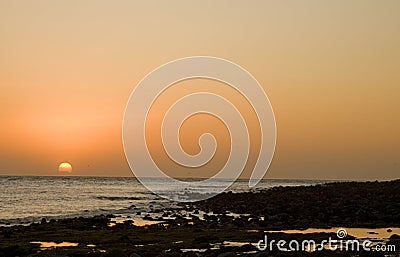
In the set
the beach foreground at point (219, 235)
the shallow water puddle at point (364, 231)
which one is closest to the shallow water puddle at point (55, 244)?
the beach foreground at point (219, 235)

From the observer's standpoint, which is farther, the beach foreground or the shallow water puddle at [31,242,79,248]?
the shallow water puddle at [31,242,79,248]

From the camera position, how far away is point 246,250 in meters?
19.9

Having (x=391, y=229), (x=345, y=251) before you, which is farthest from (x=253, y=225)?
(x=345, y=251)

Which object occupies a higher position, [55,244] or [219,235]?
[219,235]

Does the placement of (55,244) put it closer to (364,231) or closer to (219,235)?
(219,235)

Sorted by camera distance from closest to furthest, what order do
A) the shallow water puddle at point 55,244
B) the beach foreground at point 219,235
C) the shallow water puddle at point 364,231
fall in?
the beach foreground at point 219,235
the shallow water puddle at point 55,244
the shallow water puddle at point 364,231

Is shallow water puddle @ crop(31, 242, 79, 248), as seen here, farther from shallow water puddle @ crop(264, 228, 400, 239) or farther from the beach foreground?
shallow water puddle @ crop(264, 228, 400, 239)

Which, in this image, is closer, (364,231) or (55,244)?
(55,244)


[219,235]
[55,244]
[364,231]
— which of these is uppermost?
[364,231]

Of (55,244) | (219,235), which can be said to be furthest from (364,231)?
(55,244)

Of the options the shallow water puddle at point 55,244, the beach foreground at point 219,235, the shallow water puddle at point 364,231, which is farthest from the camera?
the shallow water puddle at point 364,231

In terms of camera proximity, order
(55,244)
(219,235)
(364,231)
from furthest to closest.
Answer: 1. (364,231)
2. (219,235)
3. (55,244)

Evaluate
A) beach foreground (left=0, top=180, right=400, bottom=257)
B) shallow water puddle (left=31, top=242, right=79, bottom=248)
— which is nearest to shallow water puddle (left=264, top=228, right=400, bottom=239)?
beach foreground (left=0, top=180, right=400, bottom=257)

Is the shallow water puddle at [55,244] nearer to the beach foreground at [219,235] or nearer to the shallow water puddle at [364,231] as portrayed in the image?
the beach foreground at [219,235]
